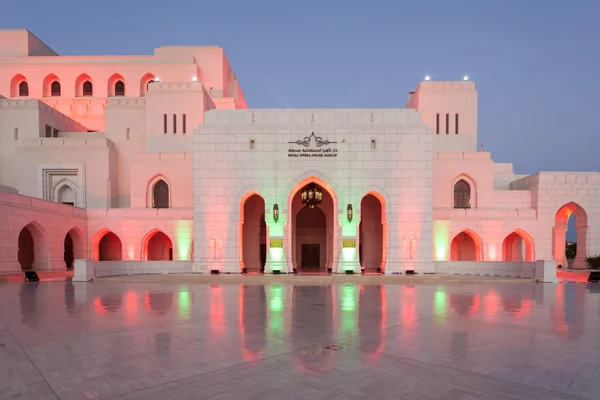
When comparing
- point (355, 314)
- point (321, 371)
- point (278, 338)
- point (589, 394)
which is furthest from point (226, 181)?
point (589, 394)

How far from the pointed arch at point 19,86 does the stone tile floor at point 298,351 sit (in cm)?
3725

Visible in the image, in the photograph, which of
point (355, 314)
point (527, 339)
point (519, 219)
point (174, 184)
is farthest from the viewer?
point (174, 184)

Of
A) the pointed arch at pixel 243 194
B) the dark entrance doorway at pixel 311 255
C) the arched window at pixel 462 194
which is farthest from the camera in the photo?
the dark entrance doorway at pixel 311 255

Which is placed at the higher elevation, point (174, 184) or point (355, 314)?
point (174, 184)

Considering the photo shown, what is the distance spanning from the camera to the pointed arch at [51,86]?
36.8 meters

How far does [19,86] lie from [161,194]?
944 inches

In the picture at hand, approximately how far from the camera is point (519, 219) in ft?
83.3

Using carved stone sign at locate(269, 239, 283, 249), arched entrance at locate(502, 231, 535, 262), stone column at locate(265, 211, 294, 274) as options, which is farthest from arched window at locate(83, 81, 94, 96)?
arched entrance at locate(502, 231, 535, 262)

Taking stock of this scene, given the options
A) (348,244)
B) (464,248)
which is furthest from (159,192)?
(464,248)

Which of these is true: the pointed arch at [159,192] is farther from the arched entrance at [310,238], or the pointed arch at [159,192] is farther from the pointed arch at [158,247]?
the arched entrance at [310,238]

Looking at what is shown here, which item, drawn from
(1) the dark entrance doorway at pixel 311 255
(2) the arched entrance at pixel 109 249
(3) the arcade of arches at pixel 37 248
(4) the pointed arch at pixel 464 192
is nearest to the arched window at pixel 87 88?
(3) the arcade of arches at pixel 37 248

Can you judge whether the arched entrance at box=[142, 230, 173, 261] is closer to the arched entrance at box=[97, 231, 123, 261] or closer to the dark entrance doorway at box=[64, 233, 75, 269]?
the arched entrance at box=[97, 231, 123, 261]

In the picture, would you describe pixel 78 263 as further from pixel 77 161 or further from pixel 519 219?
pixel 519 219

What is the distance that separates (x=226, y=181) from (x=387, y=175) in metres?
9.95
